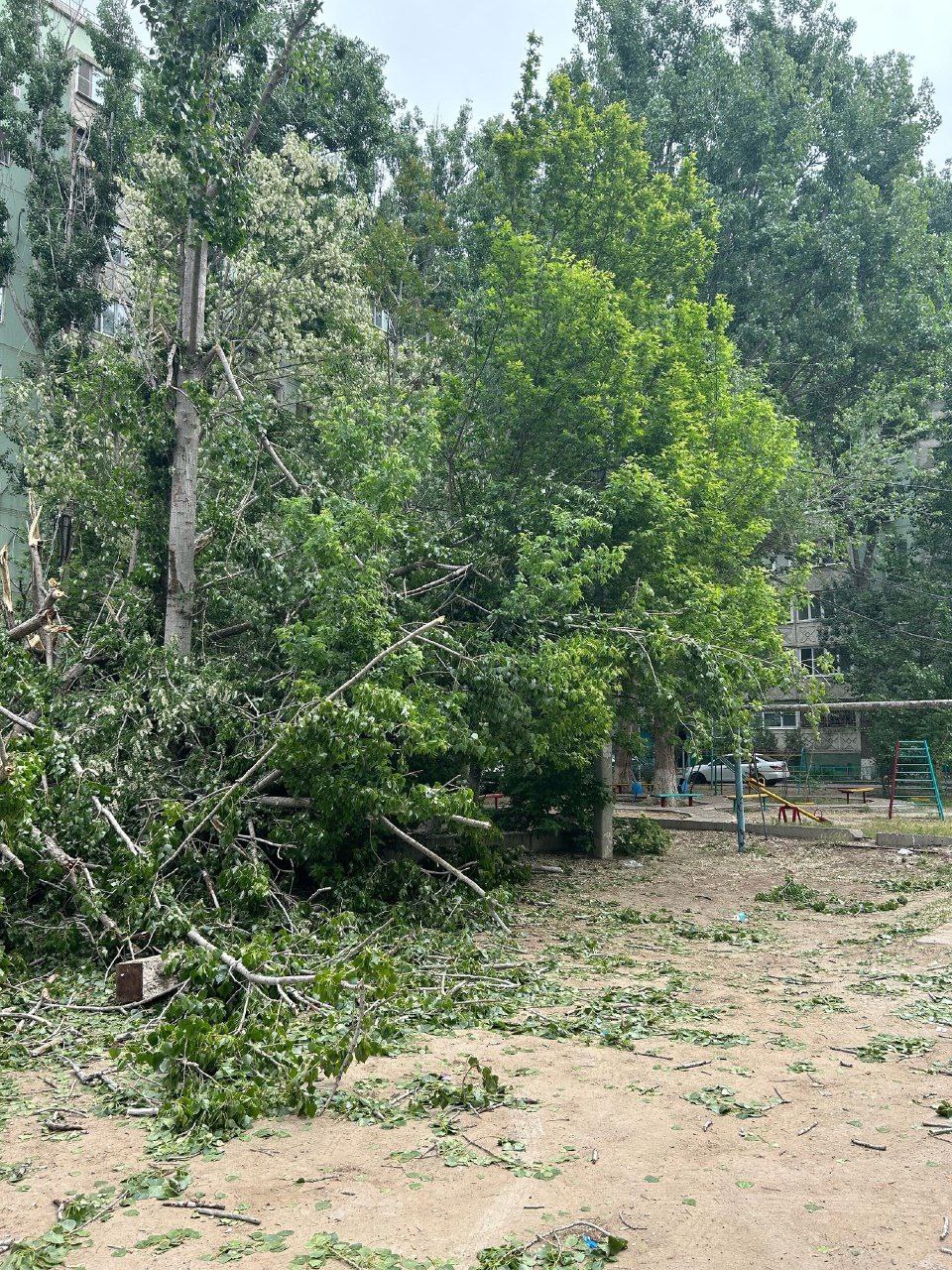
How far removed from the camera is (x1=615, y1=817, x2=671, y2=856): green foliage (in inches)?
664

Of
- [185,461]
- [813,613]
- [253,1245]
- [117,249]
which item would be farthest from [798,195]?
[253,1245]

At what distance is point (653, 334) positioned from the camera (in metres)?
15.1

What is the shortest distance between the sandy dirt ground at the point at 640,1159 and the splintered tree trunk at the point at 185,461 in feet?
22.0

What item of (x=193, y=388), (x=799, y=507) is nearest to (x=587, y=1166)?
(x=193, y=388)

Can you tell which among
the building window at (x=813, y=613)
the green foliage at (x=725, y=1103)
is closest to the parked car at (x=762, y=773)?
the building window at (x=813, y=613)

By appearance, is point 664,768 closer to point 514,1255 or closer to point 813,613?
point 813,613

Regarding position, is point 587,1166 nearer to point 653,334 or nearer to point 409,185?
point 653,334

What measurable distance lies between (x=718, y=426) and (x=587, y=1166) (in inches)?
588

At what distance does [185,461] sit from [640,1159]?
984cm

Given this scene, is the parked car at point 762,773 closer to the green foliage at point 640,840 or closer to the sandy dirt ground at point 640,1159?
the green foliage at point 640,840

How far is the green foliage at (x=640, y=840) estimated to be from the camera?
55.3 feet

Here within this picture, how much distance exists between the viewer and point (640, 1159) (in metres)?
4.65

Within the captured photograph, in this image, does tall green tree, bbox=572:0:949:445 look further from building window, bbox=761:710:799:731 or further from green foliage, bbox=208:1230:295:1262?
green foliage, bbox=208:1230:295:1262

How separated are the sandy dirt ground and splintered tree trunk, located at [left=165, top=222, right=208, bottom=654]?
671cm
